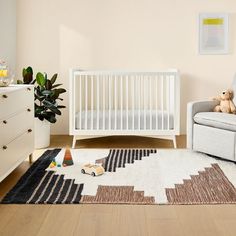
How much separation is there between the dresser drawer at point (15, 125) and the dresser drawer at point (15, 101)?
0.04m

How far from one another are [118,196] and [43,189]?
1.79 feet

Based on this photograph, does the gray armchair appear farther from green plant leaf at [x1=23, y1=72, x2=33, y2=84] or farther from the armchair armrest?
green plant leaf at [x1=23, y1=72, x2=33, y2=84]

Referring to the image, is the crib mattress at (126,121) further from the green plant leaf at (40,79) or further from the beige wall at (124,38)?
the beige wall at (124,38)

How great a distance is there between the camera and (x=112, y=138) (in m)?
5.24

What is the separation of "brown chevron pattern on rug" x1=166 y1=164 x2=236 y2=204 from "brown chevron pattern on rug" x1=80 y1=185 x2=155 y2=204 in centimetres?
18

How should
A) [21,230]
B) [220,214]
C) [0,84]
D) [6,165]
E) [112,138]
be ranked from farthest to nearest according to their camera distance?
[112,138], [0,84], [6,165], [220,214], [21,230]

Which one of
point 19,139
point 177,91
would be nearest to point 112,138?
point 177,91

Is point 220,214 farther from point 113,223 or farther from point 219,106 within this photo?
point 219,106

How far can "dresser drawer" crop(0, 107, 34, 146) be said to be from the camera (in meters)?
3.12

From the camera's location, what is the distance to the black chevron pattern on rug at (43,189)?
288 centimetres

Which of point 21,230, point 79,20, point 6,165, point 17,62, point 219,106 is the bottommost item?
point 21,230

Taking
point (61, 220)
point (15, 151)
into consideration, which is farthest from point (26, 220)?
point (15, 151)

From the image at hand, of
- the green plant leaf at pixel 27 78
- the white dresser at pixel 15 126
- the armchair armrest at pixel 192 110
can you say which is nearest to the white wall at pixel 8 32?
the green plant leaf at pixel 27 78

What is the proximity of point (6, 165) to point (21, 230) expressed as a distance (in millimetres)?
892
